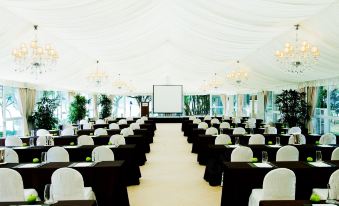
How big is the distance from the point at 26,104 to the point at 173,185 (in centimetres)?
783

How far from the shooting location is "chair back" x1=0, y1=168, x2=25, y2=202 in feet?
13.6

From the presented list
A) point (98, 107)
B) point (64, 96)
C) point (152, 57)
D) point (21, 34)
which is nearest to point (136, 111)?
point (98, 107)

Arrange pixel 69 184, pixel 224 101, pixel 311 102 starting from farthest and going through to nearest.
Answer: pixel 224 101 → pixel 311 102 → pixel 69 184

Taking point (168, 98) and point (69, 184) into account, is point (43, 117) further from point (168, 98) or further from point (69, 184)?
point (168, 98)

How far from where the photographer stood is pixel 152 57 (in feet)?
45.6

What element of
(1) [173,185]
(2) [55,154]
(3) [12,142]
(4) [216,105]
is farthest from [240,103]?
(2) [55,154]

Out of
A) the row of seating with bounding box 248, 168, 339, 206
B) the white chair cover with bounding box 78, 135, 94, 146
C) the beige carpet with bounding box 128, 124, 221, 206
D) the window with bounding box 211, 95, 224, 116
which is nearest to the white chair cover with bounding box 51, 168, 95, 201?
the beige carpet with bounding box 128, 124, 221, 206

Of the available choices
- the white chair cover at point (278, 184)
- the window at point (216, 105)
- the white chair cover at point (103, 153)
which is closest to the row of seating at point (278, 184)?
the white chair cover at point (278, 184)

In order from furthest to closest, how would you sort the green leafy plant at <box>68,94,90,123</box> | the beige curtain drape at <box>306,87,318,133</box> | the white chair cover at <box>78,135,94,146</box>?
the green leafy plant at <box>68,94,90,123</box>, the beige curtain drape at <box>306,87,318,133</box>, the white chair cover at <box>78,135,94,146</box>

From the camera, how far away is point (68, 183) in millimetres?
4113

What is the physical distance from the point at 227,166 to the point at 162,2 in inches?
152

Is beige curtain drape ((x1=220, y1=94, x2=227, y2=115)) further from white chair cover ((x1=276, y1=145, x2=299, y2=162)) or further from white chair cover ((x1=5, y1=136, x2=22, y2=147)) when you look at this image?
white chair cover ((x1=276, y1=145, x2=299, y2=162))

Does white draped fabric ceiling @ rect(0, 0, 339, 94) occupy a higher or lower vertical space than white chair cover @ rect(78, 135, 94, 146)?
higher

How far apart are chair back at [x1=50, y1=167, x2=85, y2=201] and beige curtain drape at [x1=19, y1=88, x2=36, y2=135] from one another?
28.0ft
